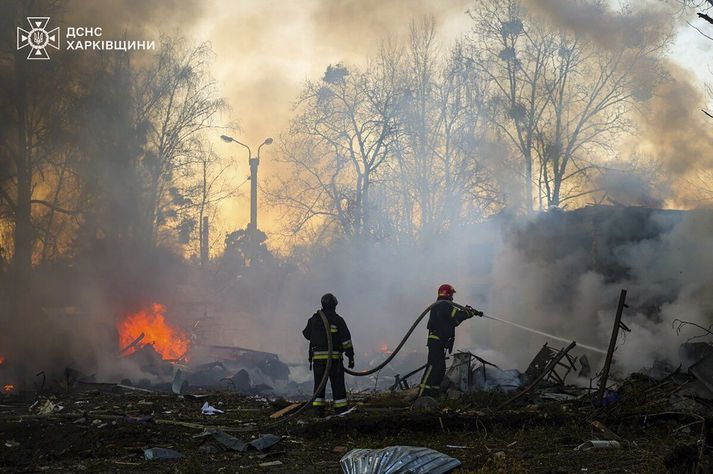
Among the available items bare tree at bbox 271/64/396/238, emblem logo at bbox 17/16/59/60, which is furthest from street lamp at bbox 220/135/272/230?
emblem logo at bbox 17/16/59/60

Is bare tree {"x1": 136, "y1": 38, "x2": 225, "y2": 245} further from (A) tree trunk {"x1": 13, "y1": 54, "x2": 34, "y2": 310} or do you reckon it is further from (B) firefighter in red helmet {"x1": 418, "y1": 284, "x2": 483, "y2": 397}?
(B) firefighter in red helmet {"x1": 418, "y1": 284, "x2": 483, "y2": 397}

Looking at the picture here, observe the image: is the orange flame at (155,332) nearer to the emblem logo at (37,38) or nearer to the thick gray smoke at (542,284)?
the thick gray smoke at (542,284)

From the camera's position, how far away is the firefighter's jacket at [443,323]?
10.9 meters

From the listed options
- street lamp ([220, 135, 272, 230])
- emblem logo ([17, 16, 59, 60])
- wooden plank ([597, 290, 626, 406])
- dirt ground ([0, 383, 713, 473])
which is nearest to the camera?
dirt ground ([0, 383, 713, 473])

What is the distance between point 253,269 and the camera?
26188mm

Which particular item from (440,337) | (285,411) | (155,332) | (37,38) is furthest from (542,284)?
(37,38)

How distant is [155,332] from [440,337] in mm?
11684

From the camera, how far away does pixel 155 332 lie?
20.2 metres

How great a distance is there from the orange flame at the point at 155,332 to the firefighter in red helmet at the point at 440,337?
34.9ft

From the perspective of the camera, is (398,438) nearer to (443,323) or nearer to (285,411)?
(285,411)

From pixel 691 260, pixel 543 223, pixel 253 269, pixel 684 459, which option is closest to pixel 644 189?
pixel 543 223

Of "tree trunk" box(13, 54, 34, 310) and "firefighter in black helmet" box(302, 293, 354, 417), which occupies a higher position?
"tree trunk" box(13, 54, 34, 310)

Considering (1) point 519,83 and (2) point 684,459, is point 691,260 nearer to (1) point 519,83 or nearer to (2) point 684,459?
(2) point 684,459

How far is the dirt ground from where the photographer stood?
648 cm
